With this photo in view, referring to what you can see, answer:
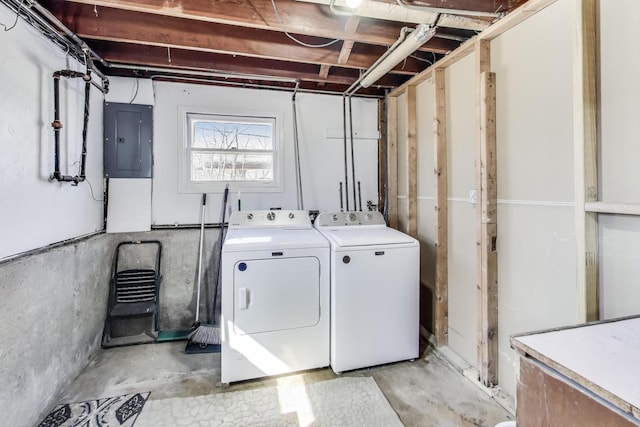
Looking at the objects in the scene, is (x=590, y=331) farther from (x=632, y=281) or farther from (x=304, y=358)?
(x=304, y=358)

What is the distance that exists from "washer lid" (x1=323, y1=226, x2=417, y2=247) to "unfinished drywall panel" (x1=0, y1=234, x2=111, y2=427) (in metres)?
1.87

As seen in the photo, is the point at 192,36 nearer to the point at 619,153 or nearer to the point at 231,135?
the point at 231,135

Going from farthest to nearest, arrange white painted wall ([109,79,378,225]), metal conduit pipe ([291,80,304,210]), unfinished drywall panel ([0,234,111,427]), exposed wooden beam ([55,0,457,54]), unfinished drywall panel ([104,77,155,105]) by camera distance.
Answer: metal conduit pipe ([291,80,304,210])
white painted wall ([109,79,378,225])
unfinished drywall panel ([104,77,155,105])
exposed wooden beam ([55,0,457,54])
unfinished drywall panel ([0,234,111,427])

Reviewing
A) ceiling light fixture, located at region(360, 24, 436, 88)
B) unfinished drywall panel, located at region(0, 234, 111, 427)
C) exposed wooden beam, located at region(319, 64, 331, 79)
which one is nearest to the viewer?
unfinished drywall panel, located at region(0, 234, 111, 427)

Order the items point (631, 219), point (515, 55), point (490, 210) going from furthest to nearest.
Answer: point (490, 210)
point (515, 55)
point (631, 219)

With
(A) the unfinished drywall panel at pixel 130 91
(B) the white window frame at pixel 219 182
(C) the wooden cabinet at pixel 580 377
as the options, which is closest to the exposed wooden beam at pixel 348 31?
(B) the white window frame at pixel 219 182

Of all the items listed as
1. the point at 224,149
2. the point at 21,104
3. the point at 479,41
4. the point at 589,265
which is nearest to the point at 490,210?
the point at 589,265

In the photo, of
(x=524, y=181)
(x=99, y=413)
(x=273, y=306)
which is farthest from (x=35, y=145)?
(x=524, y=181)

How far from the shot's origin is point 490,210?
77.9 inches

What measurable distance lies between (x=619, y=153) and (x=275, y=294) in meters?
2.03

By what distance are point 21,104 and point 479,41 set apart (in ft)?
9.33

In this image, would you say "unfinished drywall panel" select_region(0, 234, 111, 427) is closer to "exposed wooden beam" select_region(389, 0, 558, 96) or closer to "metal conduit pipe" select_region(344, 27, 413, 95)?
"metal conduit pipe" select_region(344, 27, 413, 95)

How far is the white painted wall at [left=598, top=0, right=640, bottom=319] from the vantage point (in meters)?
1.26

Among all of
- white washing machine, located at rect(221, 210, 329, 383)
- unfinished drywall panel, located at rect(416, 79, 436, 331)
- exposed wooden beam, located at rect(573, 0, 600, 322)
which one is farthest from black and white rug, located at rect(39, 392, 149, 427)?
exposed wooden beam, located at rect(573, 0, 600, 322)
